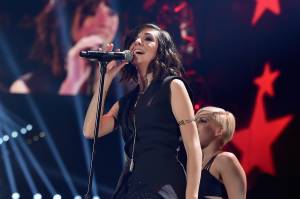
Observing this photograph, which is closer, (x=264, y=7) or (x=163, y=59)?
(x=163, y=59)

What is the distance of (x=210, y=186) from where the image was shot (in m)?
2.56

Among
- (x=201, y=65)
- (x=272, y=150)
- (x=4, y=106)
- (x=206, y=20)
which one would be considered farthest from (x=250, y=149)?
(x=4, y=106)

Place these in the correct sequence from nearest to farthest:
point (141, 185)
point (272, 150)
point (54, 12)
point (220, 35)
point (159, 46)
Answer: point (141, 185), point (159, 46), point (272, 150), point (220, 35), point (54, 12)

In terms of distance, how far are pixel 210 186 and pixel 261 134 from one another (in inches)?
77.9

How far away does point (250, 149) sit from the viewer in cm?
445

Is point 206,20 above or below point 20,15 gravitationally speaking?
below

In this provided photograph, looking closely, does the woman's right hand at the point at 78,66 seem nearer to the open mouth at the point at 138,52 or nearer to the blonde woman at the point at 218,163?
the blonde woman at the point at 218,163

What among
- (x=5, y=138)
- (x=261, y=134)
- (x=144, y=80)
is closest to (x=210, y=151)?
(x=144, y=80)

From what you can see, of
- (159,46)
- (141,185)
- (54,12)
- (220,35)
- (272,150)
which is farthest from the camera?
(54,12)

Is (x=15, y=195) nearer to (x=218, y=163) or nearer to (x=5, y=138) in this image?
(x=5, y=138)

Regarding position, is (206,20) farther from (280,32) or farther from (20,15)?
(20,15)

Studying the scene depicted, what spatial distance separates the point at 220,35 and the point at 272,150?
1.07 meters

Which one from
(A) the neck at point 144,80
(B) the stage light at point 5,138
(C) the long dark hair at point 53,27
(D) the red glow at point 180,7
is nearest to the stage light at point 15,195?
(B) the stage light at point 5,138

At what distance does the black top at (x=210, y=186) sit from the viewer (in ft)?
8.34
